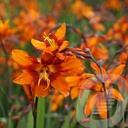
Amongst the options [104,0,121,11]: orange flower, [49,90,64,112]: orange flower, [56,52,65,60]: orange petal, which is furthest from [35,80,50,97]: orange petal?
[104,0,121,11]: orange flower

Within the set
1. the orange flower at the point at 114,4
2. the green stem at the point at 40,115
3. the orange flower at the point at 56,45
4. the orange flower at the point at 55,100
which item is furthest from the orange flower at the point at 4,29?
the orange flower at the point at 114,4

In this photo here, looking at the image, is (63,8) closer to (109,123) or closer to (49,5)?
(49,5)

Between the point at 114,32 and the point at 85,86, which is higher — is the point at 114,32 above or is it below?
above

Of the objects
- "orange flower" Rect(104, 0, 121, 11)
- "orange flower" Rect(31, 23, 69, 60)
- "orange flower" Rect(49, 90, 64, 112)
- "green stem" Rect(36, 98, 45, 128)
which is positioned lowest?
"green stem" Rect(36, 98, 45, 128)

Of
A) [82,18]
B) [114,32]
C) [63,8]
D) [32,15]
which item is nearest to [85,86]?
[114,32]

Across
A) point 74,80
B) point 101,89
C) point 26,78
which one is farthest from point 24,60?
point 101,89

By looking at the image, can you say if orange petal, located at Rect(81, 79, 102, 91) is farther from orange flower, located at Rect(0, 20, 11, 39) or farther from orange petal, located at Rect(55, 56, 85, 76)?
orange flower, located at Rect(0, 20, 11, 39)

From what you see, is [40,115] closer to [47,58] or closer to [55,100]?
[47,58]

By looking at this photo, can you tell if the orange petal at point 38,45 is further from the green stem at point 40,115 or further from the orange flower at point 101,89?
the green stem at point 40,115
